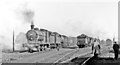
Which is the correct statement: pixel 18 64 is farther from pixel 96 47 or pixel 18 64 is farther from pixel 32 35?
pixel 32 35

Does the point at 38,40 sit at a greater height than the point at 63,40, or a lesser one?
greater

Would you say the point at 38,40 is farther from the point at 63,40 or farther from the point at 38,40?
the point at 63,40

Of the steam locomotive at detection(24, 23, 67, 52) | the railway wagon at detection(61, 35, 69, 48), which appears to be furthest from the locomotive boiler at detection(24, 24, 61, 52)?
the railway wagon at detection(61, 35, 69, 48)

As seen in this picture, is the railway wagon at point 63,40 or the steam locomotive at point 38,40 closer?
the steam locomotive at point 38,40

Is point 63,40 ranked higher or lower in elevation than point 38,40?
lower

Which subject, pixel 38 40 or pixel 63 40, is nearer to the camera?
pixel 38 40

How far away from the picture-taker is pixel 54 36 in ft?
158

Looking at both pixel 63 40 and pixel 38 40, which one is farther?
pixel 63 40

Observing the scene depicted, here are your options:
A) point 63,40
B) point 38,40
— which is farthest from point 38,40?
point 63,40

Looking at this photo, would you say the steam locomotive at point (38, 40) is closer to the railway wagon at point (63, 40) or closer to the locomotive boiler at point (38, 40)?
the locomotive boiler at point (38, 40)

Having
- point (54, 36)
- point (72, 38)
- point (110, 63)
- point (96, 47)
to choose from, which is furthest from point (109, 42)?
point (110, 63)

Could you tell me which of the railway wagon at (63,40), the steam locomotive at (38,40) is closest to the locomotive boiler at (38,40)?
the steam locomotive at (38,40)

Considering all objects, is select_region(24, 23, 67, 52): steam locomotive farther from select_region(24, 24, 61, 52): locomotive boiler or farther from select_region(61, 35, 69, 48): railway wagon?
select_region(61, 35, 69, 48): railway wagon

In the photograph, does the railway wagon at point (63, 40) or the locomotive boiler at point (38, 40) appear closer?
the locomotive boiler at point (38, 40)
